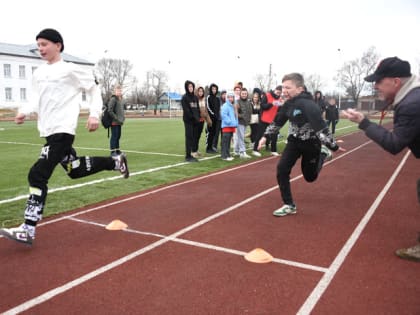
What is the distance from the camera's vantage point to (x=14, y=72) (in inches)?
2731

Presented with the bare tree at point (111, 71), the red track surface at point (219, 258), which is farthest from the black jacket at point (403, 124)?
the bare tree at point (111, 71)

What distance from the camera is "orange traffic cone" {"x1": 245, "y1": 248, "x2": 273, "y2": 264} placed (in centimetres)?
373

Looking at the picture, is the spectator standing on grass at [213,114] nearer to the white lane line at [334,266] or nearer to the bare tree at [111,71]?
the white lane line at [334,266]

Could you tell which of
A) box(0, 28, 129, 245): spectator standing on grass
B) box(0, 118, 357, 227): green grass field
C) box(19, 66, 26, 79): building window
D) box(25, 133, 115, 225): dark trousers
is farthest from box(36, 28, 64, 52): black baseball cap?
box(19, 66, 26, 79): building window

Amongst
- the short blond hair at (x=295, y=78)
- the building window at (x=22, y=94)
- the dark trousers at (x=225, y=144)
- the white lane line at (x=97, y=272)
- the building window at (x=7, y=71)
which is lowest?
the white lane line at (x=97, y=272)

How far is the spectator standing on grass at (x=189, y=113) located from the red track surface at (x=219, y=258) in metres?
3.88

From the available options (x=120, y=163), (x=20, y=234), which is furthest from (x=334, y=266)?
(x=20, y=234)

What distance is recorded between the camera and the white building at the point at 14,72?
6750 cm

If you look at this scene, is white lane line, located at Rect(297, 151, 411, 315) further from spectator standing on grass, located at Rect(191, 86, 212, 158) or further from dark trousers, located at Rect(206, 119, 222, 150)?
dark trousers, located at Rect(206, 119, 222, 150)

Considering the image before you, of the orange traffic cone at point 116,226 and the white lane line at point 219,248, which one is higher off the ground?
the orange traffic cone at point 116,226

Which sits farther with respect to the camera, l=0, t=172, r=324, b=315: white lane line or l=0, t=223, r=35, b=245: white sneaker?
l=0, t=223, r=35, b=245: white sneaker

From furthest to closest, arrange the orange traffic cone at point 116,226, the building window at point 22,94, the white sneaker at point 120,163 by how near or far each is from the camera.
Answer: the building window at point 22,94 < the white sneaker at point 120,163 < the orange traffic cone at point 116,226

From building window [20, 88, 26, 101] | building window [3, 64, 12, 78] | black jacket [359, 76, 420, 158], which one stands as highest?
building window [3, 64, 12, 78]

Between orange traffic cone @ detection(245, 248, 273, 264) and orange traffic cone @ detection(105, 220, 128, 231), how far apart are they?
5.87 feet
